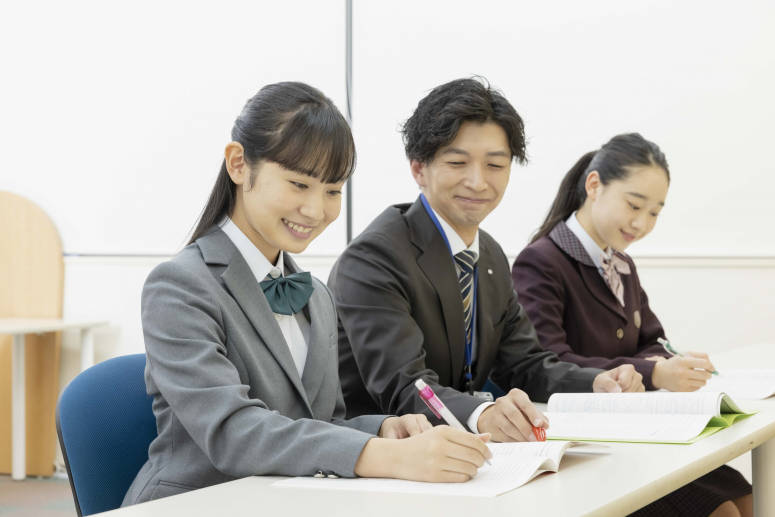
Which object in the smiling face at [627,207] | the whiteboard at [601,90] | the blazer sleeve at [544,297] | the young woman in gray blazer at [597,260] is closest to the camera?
the blazer sleeve at [544,297]

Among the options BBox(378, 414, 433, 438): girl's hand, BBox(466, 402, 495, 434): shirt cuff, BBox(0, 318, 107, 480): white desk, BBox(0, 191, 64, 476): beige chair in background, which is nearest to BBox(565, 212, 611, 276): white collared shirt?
BBox(466, 402, 495, 434): shirt cuff

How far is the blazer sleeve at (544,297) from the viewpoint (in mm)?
2402

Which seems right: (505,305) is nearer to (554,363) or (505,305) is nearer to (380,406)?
(554,363)

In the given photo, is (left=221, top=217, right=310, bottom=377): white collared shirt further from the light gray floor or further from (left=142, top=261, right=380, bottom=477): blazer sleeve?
the light gray floor

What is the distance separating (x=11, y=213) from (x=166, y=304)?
3.74 m

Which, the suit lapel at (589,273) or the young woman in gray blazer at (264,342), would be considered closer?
the young woman in gray blazer at (264,342)

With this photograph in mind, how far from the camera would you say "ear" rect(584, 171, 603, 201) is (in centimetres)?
270

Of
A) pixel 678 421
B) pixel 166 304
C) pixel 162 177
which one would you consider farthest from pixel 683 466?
pixel 162 177

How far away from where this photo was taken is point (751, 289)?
3.67 m

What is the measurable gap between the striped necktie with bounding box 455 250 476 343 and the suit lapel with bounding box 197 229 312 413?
658 mm

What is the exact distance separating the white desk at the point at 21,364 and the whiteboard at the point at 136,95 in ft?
1.53

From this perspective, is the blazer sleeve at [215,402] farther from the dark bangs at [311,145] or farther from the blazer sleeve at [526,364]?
the blazer sleeve at [526,364]

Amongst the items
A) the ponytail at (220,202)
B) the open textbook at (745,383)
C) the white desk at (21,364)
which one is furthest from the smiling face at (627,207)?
the white desk at (21,364)

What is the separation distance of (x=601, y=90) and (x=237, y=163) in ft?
8.83
